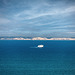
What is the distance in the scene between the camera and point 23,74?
3950 centimetres

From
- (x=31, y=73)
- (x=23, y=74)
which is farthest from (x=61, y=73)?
(x=23, y=74)

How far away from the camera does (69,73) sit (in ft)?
133

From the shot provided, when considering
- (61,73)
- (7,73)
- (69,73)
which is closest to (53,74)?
(61,73)

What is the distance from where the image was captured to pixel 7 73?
40.0 meters

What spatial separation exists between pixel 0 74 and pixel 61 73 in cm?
2192

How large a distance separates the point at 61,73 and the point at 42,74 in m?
7.14

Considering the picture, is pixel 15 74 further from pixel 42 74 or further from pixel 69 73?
pixel 69 73

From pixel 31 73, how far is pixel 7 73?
868 centimetres

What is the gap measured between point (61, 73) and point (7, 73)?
19699mm

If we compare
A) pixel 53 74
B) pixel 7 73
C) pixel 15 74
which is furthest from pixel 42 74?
pixel 7 73

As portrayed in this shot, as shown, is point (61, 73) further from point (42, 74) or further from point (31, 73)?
point (31, 73)

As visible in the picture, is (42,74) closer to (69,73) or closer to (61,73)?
(61,73)

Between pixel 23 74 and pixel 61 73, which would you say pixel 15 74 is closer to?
pixel 23 74

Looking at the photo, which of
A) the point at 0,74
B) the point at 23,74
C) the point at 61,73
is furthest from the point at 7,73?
the point at 61,73
